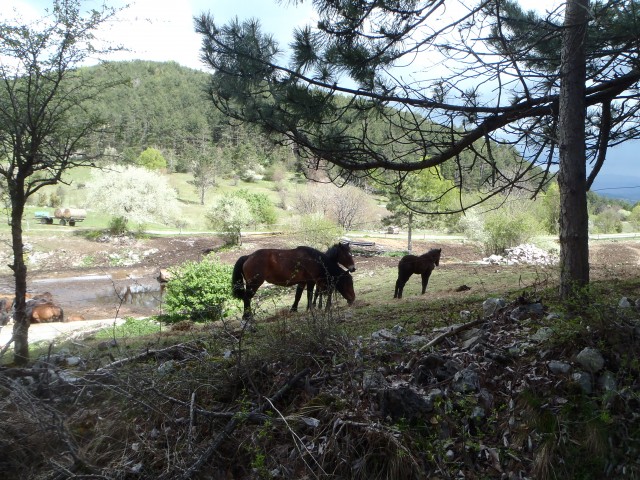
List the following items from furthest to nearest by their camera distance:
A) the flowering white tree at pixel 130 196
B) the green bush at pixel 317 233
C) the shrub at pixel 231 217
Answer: the flowering white tree at pixel 130 196
the shrub at pixel 231 217
the green bush at pixel 317 233

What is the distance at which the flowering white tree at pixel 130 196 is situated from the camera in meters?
36.2

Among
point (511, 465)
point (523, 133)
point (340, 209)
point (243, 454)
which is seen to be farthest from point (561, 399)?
point (340, 209)

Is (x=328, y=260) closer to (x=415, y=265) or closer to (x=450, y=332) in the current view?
(x=415, y=265)

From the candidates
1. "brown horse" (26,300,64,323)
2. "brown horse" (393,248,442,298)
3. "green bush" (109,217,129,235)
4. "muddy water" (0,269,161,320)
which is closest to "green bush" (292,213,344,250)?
"muddy water" (0,269,161,320)

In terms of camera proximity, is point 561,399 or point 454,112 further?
point 454,112

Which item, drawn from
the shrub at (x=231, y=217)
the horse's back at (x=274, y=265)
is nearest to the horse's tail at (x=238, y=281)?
the horse's back at (x=274, y=265)

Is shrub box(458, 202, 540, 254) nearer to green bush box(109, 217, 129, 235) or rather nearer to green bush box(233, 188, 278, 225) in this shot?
green bush box(233, 188, 278, 225)

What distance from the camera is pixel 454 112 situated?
5.46m

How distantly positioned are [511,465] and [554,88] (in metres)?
4.55

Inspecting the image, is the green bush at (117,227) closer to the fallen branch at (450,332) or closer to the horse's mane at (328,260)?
the horse's mane at (328,260)

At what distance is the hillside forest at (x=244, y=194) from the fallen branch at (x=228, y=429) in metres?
2.90

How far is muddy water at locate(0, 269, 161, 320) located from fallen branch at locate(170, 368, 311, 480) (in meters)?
14.6

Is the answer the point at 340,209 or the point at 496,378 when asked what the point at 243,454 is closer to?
the point at 496,378

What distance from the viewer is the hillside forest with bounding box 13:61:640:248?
756 cm
